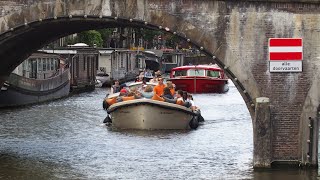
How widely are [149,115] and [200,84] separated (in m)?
23.9

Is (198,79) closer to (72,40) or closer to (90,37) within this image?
(72,40)

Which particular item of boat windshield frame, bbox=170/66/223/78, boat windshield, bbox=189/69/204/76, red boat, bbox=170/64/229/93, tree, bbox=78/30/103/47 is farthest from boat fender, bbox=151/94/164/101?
tree, bbox=78/30/103/47

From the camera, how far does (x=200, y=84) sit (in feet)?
165

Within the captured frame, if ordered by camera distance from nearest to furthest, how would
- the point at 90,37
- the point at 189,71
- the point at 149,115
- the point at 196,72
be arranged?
the point at 149,115
the point at 189,71
the point at 196,72
the point at 90,37

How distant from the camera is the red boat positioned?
1964 inches

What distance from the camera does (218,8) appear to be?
59.6 feet

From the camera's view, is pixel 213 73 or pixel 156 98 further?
pixel 213 73

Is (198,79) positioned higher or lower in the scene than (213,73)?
lower

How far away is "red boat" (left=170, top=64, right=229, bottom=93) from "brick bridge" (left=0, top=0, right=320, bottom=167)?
1212 inches

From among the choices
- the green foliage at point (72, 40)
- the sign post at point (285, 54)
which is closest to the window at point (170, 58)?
the green foliage at point (72, 40)

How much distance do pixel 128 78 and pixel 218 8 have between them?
45692mm

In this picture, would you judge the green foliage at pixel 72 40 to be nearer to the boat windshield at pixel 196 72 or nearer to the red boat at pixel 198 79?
the red boat at pixel 198 79

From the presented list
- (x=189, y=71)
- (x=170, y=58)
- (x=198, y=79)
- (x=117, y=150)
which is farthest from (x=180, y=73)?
(x=170, y=58)

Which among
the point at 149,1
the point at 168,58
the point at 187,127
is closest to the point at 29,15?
the point at 149,1
